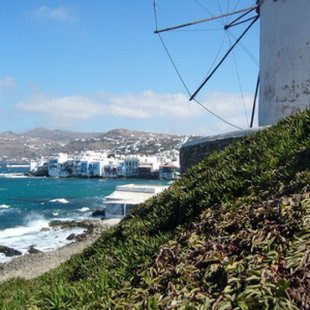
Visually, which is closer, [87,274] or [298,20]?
[87,274]

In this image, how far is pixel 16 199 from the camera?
2365 inches

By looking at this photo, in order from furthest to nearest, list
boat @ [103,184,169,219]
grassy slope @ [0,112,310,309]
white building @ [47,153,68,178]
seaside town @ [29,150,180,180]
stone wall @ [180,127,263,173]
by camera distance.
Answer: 1. white building @ [47,153,68,178]
2. seaside town @ [29,150,180,180]
3. boat @ [103,184,169,219]
4. stone wall @ [180,127,263,173]
5. grassy slope @ [0,112,310,309]

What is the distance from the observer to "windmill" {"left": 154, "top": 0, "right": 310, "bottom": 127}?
11.3 metres

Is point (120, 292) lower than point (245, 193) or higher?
lower

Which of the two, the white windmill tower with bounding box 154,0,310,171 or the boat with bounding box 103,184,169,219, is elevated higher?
the white windmill tower with bounding box 154,0,310,171

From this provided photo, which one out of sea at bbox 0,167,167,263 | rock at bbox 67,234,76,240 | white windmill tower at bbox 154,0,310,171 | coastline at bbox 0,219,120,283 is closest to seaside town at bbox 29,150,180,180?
sea at bbox 0,167,167,263

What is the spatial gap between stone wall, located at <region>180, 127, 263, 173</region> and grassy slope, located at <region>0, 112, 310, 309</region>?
142 inches

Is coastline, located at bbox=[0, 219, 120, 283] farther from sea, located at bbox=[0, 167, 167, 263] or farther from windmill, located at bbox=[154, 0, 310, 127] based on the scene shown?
windmill, located at bbox=[154, 0, 310, 127]

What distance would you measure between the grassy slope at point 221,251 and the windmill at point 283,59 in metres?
5.26

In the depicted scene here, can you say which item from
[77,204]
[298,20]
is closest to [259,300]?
[298,20]

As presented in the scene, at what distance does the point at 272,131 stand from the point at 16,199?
184 ft

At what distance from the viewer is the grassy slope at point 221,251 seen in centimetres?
294

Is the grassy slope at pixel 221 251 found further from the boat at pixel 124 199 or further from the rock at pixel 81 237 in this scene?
the boat at pixel 124 199

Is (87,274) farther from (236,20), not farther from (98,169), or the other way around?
(98,169)
